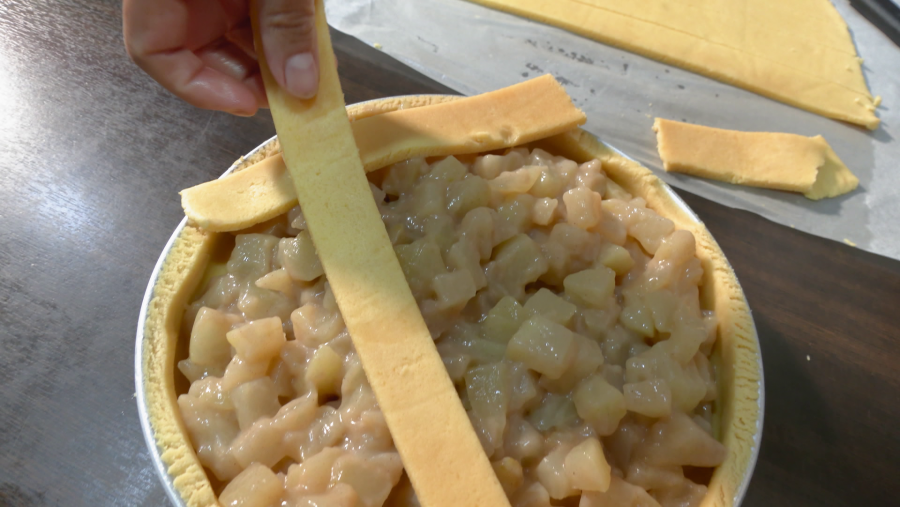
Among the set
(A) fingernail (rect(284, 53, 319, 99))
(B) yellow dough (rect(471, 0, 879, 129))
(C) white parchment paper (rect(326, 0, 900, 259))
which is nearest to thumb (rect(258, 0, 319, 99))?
(A) fingernail (rect(284, 53, 319, 99))

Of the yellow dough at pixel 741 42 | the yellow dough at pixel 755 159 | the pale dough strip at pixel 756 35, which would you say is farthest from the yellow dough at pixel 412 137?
the pale dough strip at pixel 756 35

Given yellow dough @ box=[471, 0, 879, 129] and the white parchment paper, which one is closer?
the white parchment paper

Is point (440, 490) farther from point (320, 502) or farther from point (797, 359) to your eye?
point (797, 359)

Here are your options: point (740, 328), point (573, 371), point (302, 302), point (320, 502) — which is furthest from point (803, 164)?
point (320, 502)

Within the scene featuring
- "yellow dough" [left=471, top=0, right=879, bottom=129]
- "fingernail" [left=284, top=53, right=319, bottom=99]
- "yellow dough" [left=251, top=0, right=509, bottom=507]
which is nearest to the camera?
"yellow dough" [left=251, top=0, right=509, bottom=507]

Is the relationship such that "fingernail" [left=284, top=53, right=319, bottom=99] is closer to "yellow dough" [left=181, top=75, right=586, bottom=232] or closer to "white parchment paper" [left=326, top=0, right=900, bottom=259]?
"yellow dough" [left=181, top=75, right=586, bottom=232]

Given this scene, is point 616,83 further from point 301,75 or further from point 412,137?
point 301,75

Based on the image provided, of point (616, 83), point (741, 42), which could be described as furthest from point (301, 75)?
point (741, 42)
